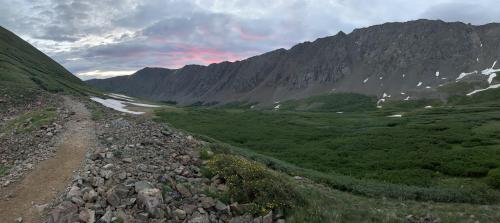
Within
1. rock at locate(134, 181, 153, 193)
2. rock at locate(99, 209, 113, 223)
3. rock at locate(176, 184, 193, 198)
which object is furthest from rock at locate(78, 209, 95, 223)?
rock at locate(176, 184, 193, 198)

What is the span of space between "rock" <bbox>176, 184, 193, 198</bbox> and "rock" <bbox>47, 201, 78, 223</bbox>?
4.05 m

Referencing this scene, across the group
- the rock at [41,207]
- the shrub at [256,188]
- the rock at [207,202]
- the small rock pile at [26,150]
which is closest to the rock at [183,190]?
the rock at [207,202]

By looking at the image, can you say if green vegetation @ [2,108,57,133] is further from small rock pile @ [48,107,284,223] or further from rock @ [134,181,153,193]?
rock @ [134,181,153,193]

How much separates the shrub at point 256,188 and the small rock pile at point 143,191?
469mm

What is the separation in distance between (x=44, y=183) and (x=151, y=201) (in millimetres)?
5625

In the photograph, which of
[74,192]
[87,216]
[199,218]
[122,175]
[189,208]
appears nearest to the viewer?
[87,216]

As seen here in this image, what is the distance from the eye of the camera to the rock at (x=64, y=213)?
13891 millimetres

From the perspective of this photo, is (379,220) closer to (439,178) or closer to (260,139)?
(439,178)

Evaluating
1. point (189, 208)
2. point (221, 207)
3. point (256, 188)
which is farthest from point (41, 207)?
point (256, 188)

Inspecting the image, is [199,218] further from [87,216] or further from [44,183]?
[44,183]

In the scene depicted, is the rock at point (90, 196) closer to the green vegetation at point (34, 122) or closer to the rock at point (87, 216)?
the rock at point (87, 216)

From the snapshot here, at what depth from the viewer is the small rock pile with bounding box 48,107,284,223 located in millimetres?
14672

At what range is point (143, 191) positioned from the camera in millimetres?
15773

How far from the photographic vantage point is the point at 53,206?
15.0 metres
